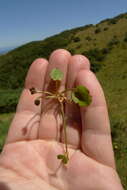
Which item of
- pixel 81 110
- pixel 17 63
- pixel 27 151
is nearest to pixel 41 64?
pixel 81 110

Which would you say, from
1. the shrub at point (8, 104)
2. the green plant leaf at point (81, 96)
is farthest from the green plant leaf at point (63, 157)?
the shrub at point (8, 104)

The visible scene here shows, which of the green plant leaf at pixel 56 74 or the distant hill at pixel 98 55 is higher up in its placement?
the distant hill at pixel 98 55

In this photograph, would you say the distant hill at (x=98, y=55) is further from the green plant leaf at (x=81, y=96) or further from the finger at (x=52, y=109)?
the green plant leaf at (x=81, y=96)

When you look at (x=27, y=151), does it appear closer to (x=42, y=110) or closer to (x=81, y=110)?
(x=42, y=110)

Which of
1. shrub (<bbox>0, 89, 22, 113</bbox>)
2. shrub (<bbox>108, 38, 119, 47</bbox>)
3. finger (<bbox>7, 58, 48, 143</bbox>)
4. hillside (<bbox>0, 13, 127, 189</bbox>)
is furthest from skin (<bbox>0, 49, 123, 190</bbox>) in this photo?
shrub (<bbox>108, 38, 119, 47</bbox>)

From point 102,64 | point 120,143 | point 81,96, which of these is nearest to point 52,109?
point 81,96

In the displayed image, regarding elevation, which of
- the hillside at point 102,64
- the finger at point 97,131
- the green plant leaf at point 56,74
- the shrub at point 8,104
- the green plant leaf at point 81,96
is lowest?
the finger at point 97,131

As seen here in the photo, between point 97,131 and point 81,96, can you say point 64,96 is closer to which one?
point 81,96
